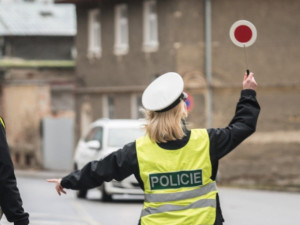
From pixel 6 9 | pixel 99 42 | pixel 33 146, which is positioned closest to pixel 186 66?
pixel 99 42

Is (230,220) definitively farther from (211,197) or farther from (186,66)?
(186,66)

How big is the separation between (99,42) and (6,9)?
16.7 m

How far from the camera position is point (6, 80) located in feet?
135

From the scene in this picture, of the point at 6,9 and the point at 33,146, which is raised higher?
the point at 6,9

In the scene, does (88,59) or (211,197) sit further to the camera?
(88,59)

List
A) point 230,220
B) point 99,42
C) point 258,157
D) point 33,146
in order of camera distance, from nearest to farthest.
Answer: point 230,220, point 258,157, point 99,42, point 33,146

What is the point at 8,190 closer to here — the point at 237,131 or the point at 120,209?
the point at 237,131

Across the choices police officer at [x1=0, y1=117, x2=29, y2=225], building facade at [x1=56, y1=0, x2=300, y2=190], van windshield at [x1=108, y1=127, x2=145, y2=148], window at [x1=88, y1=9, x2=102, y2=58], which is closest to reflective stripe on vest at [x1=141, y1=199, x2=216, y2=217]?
police officer at [x1=0, y1=117, x2=29, y2=225]

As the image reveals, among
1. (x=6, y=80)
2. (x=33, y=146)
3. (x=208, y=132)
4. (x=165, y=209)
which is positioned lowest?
(x=33, y=146)

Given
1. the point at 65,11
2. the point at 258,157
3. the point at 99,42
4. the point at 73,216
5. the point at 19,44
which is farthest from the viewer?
the point at 65,11

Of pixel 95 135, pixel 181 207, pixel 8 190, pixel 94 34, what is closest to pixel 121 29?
pixel 94 34

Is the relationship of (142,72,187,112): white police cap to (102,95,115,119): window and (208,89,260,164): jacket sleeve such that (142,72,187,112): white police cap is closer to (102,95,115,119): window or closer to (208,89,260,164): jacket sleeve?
(208,89,260,164): jacket sleeve

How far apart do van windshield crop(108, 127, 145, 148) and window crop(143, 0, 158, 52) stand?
12285 millimetres

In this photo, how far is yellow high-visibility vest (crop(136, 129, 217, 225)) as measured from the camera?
5.27 metres
